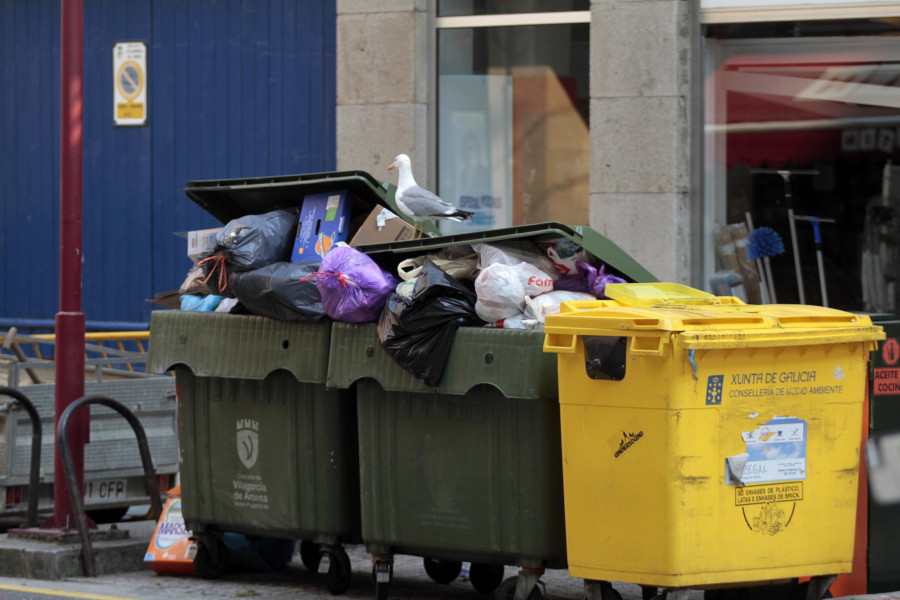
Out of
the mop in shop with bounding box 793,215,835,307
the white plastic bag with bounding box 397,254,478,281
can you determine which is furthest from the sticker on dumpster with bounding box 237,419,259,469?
the mop in shop with bounding box 793,215,835,307

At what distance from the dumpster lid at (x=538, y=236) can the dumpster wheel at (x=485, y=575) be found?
5.55 feet

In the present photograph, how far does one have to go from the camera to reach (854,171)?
9.66 meters

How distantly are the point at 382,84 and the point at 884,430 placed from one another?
5.85 m

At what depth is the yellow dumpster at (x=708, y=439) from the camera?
201 inches

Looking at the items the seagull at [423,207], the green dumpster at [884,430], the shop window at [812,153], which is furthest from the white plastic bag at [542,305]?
the shop window at [812,153]

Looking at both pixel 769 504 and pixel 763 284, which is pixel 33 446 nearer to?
pixel 769 504

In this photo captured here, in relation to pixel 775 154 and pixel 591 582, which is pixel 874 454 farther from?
pixel 775 154

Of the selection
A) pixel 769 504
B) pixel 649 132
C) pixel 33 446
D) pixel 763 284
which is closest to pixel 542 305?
pixel 769 504

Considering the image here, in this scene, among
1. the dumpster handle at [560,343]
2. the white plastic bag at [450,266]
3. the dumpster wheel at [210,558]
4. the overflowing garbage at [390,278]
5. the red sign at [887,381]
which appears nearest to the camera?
the dumpster handle at [560,343]

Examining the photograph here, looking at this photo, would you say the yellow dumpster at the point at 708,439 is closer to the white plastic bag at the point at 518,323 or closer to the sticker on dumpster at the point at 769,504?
the sticker on dumpster at the point at 769,504

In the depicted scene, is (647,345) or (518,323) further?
(518,323)

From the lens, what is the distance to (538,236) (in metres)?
5.96

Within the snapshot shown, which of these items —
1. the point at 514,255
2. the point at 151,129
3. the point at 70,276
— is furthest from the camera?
the point at 151,129

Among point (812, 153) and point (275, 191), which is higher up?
point (812, 153)
